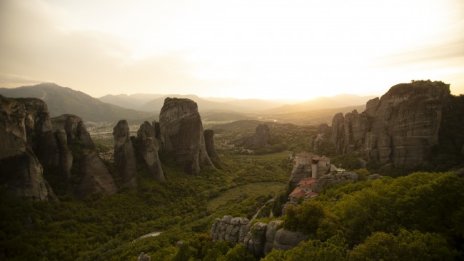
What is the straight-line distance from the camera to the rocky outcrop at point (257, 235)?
3422 centimetres

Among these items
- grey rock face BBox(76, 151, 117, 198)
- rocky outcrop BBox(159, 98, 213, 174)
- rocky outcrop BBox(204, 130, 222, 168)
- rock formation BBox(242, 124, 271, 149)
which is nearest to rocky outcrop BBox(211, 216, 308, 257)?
grey rock face BBox(76, 151, 117, 198)

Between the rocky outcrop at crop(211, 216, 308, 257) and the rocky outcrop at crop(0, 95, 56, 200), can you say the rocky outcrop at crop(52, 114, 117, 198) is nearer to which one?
the rocky outcrop at crop(0, 95, 56, 200)

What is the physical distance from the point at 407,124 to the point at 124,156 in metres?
67.6

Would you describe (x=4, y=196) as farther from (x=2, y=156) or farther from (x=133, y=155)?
(x=133, y=155)

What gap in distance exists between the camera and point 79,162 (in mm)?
77312

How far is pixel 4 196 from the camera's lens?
60.3 m

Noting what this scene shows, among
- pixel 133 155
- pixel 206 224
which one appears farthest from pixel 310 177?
pixel 133 155

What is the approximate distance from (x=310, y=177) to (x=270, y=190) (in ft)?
112

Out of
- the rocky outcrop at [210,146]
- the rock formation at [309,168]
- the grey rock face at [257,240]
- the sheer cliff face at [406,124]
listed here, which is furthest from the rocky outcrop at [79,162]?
the sheer cliff face at [406,124]

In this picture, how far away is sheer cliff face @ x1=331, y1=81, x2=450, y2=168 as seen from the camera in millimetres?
78938

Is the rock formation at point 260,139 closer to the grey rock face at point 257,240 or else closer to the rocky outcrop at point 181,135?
the rocky outcrop at point 181,135

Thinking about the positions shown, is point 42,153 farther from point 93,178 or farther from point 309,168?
point 309,168

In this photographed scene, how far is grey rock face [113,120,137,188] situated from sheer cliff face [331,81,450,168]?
196 ft

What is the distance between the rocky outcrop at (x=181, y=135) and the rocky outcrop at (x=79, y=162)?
27559 mm
